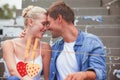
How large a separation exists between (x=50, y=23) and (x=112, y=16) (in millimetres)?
1854

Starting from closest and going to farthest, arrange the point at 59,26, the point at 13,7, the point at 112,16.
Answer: the point at 59,26 < the point at 13,7 < the point at 112,16

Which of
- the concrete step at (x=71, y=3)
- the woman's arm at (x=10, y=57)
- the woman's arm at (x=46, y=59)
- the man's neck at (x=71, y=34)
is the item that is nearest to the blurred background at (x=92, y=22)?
the concrete step at (x=71, y=3)

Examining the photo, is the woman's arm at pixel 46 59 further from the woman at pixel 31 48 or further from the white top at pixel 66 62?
the white top at pixel 66 62

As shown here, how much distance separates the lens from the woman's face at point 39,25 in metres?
2.99

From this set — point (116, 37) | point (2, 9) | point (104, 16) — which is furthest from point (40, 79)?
point (104, 16)

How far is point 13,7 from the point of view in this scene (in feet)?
11.8

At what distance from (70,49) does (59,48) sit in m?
0.11

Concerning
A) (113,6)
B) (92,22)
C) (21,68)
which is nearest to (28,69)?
(21,68)

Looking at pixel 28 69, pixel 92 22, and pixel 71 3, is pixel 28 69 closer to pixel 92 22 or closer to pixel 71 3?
pixel 92 22

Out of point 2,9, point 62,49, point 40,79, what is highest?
point 2,9

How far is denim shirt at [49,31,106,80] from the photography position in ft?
8.99

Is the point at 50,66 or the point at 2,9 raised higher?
the point at 2,9

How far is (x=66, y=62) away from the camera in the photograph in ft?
9.83

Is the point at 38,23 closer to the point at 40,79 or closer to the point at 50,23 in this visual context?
the point at 50,23
